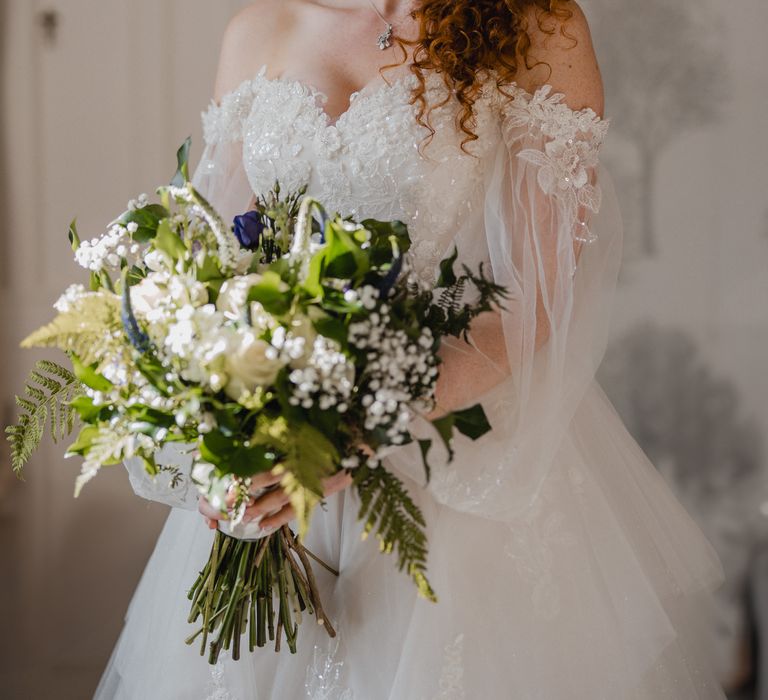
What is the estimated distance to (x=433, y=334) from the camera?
1054mm

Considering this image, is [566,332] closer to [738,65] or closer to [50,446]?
[738,65]

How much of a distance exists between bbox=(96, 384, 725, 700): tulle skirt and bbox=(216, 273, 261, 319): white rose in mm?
452

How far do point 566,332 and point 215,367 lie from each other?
594mm

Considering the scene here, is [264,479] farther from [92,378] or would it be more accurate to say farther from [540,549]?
[540,549]

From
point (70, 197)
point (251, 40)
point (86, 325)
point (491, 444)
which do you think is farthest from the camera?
point (70, 197)

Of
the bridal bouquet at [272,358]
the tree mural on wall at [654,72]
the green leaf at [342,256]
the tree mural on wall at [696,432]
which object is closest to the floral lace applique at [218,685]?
the bridal bouquet at [272,358]

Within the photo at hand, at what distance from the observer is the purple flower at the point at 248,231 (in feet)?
3.60

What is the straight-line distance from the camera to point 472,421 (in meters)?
1.05

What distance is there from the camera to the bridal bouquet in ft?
2.97

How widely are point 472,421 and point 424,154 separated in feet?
1.70

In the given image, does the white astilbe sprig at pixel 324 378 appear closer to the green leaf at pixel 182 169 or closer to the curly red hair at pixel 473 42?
the green leaf at pixel 182 169

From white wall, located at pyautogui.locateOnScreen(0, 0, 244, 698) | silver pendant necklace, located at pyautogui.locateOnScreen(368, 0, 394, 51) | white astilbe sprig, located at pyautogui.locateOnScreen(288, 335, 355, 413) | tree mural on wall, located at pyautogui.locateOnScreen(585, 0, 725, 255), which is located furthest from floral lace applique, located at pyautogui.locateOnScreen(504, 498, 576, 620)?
white wall, located at pyautogui.locateOnScreen(0, 0, 244, 698)

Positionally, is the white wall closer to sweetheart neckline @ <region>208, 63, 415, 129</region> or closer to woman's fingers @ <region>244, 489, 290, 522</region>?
sweetheart neckline @ <region>208, 63, 415, 129</region>

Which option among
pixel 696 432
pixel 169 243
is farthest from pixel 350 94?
pixel 696 432
